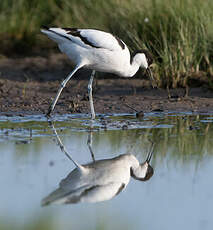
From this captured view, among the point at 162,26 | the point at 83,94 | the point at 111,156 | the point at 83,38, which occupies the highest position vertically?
the point at 162,26

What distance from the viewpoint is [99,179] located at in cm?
470

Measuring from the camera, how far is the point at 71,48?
7305mm

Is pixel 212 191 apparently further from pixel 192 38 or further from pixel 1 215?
pixel 192 38

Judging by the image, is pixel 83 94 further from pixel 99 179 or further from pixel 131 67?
pixel 99 179

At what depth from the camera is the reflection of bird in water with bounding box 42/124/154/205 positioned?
4242 mm

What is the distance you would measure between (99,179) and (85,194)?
1.37 feet

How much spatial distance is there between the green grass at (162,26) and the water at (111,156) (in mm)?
1334

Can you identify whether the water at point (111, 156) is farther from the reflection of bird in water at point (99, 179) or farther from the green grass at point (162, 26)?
the green grass at point (162, 26)

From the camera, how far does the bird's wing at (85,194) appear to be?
164 inches

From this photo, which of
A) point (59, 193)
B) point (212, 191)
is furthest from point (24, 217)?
point (212, 191)

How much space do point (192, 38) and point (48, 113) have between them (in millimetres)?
2863

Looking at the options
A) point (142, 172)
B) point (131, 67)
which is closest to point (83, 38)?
point (131, 67)

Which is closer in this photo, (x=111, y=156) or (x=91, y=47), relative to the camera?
(x=111, y=156)

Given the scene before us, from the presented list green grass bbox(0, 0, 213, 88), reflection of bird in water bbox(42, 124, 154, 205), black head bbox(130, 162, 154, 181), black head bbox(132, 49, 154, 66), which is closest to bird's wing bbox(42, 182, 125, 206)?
reflection of bird in water bbox(42, 124, 154, 205)
